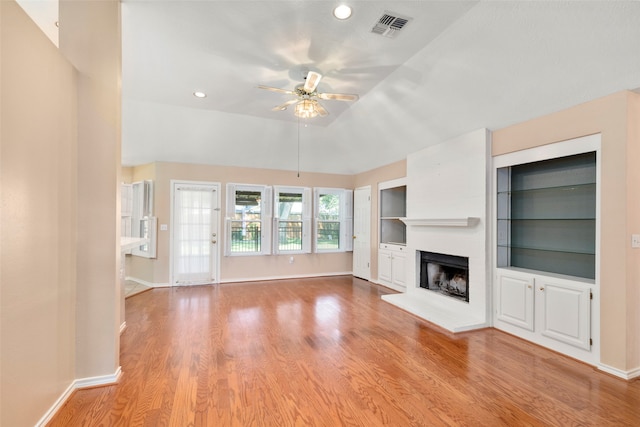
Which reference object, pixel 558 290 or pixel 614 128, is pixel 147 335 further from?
pixel 614 128

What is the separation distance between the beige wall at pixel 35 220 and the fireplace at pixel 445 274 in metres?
4.53

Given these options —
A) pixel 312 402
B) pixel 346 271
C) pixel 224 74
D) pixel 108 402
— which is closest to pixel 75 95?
pixel 224 74

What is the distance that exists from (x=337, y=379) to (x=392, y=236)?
166 inches

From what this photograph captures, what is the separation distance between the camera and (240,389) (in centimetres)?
228

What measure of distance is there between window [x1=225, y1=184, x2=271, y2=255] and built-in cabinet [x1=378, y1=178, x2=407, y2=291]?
8.24 feet

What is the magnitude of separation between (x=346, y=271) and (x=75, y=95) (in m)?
6.03

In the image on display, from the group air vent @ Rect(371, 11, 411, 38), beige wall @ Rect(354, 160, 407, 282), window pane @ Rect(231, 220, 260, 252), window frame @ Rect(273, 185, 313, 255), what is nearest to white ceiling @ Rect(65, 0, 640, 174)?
air vent @ Rect(371, 11, 411, 38)

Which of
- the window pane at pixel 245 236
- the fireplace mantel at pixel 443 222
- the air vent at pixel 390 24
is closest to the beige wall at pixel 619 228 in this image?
the fireplace mantel at pixel 443 222

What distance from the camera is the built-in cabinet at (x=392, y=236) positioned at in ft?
18.1

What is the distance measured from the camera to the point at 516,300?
335 centimetres

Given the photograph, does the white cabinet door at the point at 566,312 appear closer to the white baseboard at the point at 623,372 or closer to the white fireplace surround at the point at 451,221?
the white baseboard at the point at 623,372

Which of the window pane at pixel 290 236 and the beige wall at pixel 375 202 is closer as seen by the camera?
the beige wall at pixel 375 202

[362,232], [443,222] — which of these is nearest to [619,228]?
[443,222]

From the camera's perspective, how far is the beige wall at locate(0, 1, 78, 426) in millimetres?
1571
